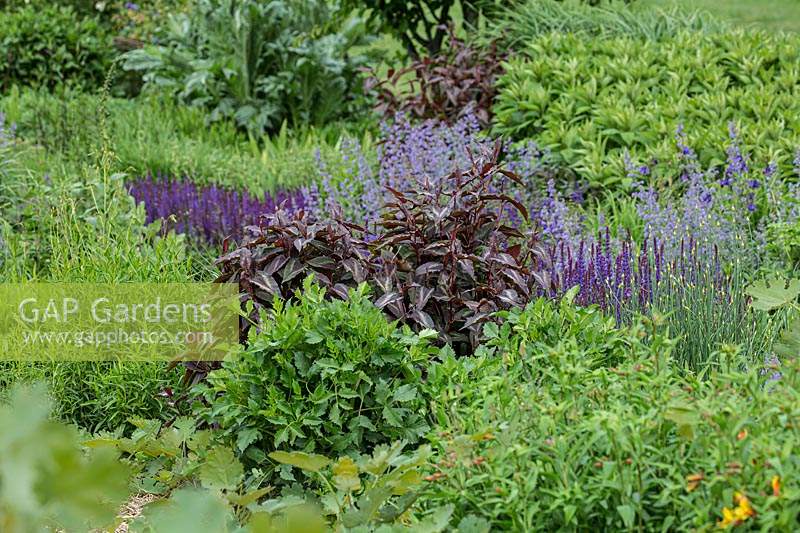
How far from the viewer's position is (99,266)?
4.09 meters

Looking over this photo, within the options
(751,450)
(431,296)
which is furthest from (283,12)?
(751,450)

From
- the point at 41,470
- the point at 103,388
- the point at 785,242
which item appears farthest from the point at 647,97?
the point at 41,470

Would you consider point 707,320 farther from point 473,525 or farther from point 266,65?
point 266,65

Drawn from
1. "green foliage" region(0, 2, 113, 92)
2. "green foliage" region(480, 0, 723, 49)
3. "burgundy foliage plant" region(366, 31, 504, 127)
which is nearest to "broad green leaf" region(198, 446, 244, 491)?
"burgundy foliage plant" region(366, 31, 504, 127)

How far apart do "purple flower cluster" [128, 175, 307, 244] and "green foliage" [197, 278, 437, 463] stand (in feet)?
7.80

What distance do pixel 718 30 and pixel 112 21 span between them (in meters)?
7.64

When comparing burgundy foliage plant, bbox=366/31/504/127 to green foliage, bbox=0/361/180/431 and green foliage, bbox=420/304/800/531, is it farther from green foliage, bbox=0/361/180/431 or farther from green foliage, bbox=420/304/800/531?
green foliage, bbox=420/304/800/531

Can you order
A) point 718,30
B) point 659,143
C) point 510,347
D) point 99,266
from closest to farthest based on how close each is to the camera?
point 510,347
point 99,266
point 659,143
point 718,30

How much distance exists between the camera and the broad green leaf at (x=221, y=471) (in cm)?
275

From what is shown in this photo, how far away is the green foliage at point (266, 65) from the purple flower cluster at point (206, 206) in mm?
2211

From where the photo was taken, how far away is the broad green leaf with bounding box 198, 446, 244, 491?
275 cm

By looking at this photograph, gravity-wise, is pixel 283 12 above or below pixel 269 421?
above

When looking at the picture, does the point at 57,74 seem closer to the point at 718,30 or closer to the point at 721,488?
the point at 718,30

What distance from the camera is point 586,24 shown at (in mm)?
8195
